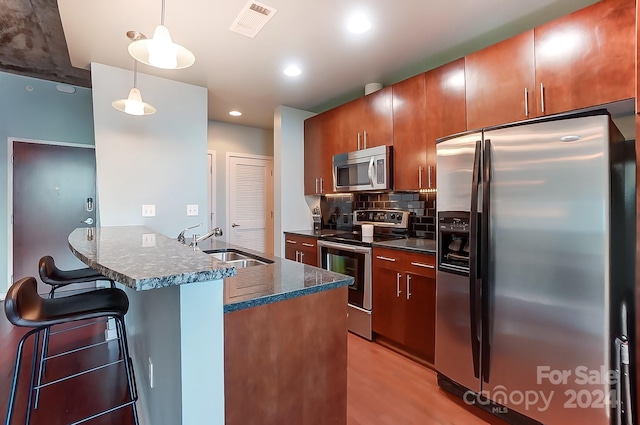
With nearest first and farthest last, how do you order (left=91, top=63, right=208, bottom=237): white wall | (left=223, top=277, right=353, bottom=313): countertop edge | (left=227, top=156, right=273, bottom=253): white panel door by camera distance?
1. (left=223, top=277, right=353, bottom=313): countertop edge
2. (left=91, top=63, right=208, bottom=237): white wall
3. (left=227, top=156, right=273, bottom=253): white panel door

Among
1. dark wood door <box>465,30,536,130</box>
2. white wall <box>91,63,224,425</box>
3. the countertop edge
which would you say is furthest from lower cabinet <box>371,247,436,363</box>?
white wall <box>91,63,224,425</box>

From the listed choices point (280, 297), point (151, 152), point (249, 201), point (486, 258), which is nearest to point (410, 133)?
point (486, 258)

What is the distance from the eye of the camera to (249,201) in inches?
191

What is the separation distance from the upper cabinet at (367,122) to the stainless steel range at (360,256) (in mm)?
775

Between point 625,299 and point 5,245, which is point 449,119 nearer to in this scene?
point 625,299

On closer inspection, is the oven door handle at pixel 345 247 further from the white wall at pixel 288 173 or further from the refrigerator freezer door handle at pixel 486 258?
the refrigerator freezer door handle at pixel 486 258

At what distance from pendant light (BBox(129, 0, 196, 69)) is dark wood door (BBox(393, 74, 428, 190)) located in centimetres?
189

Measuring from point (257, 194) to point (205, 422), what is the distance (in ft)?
13.8

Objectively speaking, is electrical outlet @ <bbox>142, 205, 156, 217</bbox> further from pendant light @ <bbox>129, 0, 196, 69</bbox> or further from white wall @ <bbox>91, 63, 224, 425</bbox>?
pendant light @ <bbox>129, 0, 196, 69</bbox>

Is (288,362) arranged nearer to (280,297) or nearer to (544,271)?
(280,297)

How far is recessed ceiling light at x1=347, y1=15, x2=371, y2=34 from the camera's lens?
205 centimetres

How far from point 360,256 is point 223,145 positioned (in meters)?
2.96

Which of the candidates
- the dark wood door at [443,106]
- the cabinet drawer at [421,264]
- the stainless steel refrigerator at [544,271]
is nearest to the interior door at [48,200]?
the cabinet drawer at [421,264]

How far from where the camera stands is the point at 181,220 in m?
3.18
